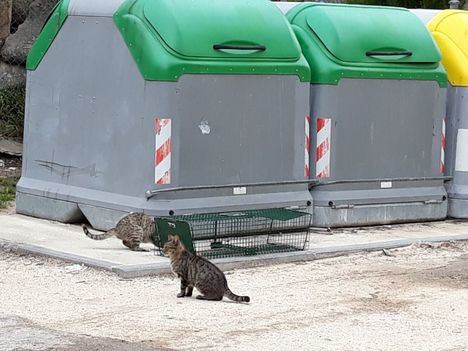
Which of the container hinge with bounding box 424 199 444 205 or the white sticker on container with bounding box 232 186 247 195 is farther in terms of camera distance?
the container hinge with bounding box 424 199 444 205

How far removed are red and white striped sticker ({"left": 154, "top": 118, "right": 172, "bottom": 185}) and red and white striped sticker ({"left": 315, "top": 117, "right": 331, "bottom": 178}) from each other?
169cm

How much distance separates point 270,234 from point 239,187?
49 centimetres

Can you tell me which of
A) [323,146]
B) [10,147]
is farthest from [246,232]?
[10,147]

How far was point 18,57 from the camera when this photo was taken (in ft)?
48.0

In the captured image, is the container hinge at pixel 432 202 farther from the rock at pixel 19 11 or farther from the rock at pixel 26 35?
the rock at pixel 19 11

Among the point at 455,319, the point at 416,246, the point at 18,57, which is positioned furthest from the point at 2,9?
the point at 455,319

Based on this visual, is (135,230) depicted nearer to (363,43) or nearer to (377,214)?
(377,214)

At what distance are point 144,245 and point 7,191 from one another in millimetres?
3026

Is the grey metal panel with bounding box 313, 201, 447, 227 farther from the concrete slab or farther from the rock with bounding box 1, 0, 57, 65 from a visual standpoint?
the rock with bounding box 1, 0, 57, 65

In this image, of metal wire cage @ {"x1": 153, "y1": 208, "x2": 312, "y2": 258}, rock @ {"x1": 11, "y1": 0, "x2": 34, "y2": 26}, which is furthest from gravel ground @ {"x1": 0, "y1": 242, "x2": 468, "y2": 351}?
rock @ {"x1": 11, "y1": 0, "x2": 34, "y2": 26}

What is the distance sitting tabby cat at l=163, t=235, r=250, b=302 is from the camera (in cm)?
752

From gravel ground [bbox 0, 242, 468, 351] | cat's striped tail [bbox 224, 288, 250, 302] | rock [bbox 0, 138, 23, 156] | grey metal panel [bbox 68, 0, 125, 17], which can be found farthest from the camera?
rock [bbox 0, 138, 23, 156]

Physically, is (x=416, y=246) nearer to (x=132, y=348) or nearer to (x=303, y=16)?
(x=303, y=16)

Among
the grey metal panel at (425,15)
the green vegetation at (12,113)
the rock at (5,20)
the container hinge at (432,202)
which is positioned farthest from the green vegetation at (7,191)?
the grey metal panel at (425,15)
